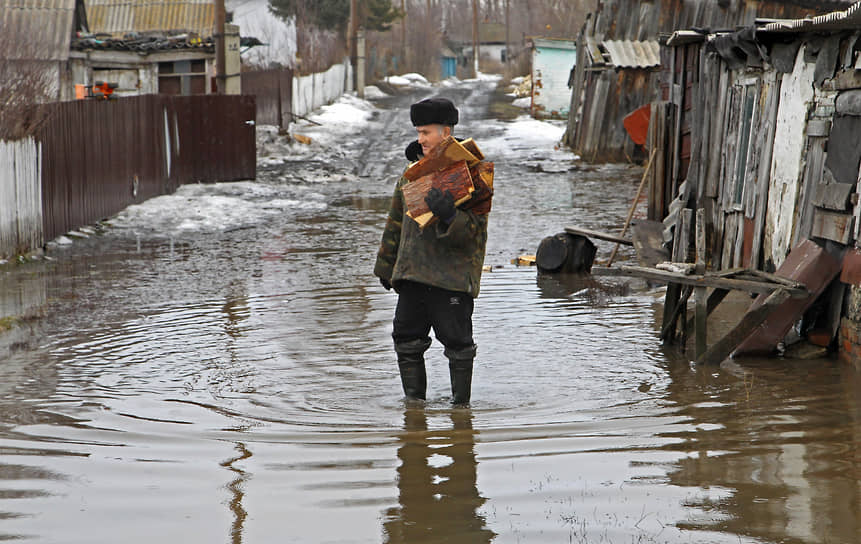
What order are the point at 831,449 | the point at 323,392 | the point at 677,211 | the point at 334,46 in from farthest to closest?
the point at 334,46 < the point at 677,211 < the point at 323,392 < the point at 831,449

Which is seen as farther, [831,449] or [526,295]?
[526,295]

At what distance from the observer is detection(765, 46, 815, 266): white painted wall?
308 inches

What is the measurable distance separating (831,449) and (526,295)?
5234 mm

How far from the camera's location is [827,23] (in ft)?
21.6

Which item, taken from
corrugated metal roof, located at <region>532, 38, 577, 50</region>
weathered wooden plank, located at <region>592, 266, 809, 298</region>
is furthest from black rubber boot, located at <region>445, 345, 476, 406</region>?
corrugated metal roof, located at <region>532, 38, 577, 50</region>

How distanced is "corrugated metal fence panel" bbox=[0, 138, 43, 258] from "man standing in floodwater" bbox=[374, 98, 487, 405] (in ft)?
23.4

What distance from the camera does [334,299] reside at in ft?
31.0

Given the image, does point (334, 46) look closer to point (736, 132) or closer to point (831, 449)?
point (736, 132)

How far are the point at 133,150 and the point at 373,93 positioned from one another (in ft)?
110

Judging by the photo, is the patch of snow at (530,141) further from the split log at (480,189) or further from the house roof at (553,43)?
the split log at (480,189)

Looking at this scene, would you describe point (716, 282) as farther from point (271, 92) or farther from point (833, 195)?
point (271, 92)

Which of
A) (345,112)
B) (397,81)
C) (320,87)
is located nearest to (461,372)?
(345,112)

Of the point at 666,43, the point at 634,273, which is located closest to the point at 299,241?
the point at 666,43

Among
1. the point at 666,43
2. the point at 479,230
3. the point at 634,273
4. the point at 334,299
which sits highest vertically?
the point at 666,43
